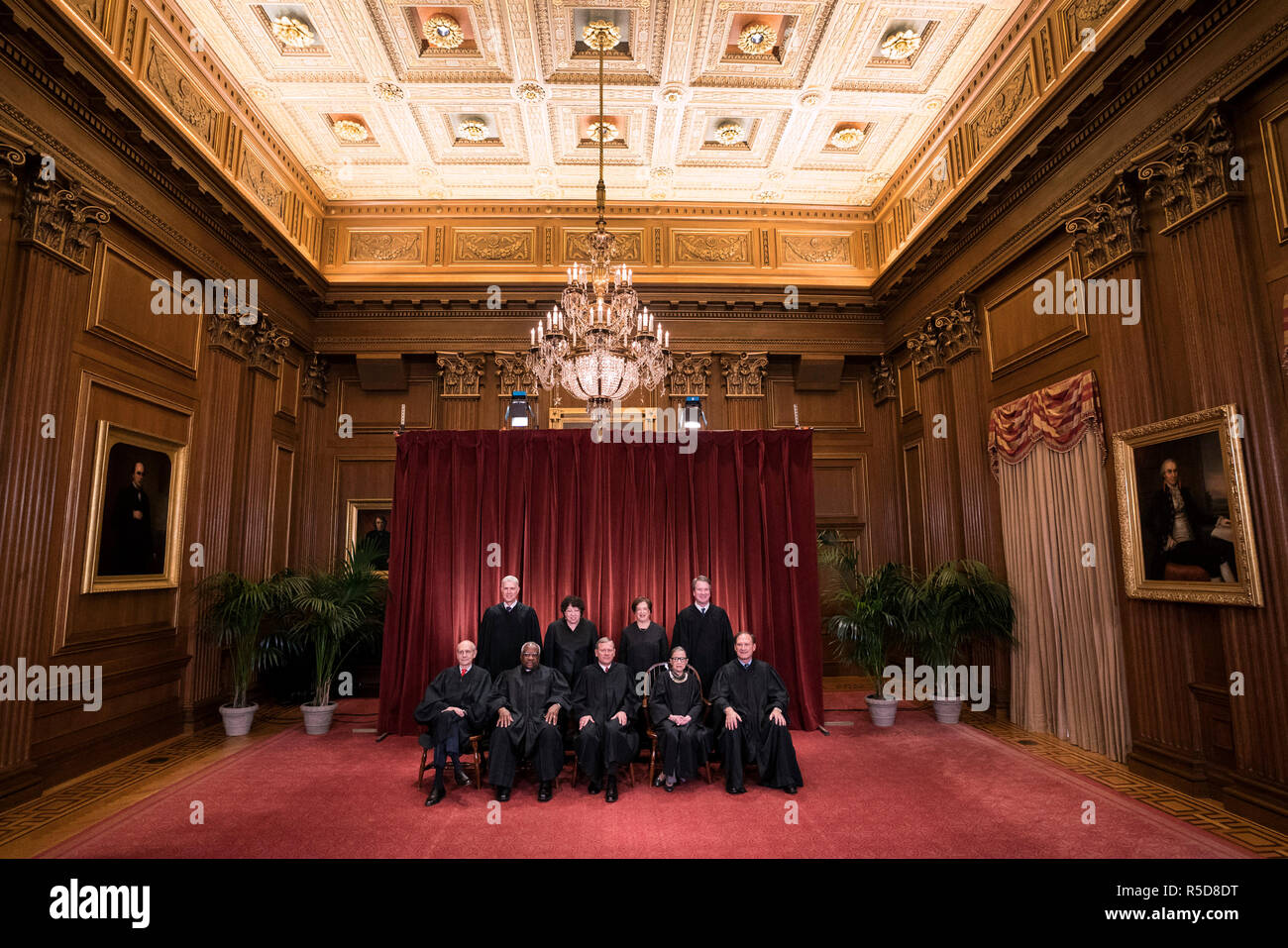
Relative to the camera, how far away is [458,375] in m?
8.55

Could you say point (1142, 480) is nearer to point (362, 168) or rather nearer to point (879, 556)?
point (879, 556)

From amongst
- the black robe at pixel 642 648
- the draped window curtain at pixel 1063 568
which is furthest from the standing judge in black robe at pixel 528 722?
the draped window curtain at pixel 1063 568

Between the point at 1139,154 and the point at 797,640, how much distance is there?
15.0 ft

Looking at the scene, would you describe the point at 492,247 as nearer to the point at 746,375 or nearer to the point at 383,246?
the point at 383,246

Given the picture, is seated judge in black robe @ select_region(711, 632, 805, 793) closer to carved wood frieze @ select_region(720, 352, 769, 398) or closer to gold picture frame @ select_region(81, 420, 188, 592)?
carved wood frieze @ select_region(720, 352, 769, 398)

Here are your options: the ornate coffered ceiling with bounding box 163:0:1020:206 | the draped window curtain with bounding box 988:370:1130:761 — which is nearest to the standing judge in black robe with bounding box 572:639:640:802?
the draped window curtain with bounding box 988:370:1130:761

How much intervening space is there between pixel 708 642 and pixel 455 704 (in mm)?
2118

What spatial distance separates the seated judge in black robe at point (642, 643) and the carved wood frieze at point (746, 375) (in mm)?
4081

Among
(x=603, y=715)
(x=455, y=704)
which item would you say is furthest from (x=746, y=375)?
(x=455, y=704)

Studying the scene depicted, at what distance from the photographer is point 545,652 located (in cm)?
527

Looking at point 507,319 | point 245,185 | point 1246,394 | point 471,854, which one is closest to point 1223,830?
point 1246,394

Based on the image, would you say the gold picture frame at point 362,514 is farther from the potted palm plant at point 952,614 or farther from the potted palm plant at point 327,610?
the potted palm plant at point 952,614

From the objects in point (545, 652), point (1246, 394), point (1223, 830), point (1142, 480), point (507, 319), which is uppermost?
point (507, 319)

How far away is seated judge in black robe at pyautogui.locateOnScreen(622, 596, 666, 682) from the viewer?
529 centimetres
